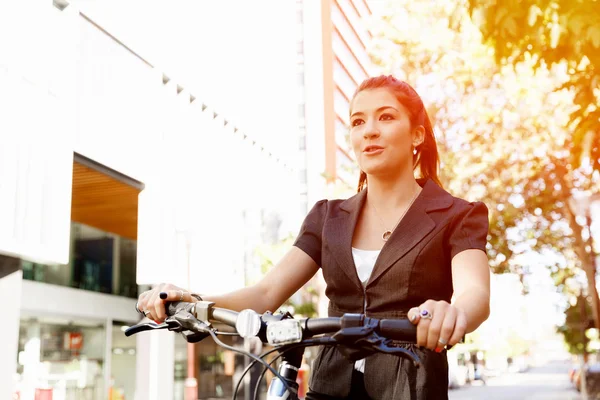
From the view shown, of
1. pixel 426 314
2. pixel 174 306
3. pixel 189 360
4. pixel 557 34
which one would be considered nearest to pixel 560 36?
pixel 557 34

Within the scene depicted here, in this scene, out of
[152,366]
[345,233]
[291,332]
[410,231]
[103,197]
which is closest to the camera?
[291,332]

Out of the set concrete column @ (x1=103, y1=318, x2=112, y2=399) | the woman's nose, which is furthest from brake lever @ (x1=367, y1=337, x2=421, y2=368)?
concrete column @ (x1=103, y1=318, x2=112, y2=399)

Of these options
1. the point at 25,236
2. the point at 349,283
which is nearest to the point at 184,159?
the point at 25,236

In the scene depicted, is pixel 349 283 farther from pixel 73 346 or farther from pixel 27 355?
pixel 73 346

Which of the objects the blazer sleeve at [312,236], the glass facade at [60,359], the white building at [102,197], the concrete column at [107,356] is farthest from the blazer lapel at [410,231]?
the concrete column at [107,356]

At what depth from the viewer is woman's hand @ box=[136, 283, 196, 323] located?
2.12 m

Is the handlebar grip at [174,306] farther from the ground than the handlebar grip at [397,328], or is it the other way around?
the handlebar grip at [174,306]

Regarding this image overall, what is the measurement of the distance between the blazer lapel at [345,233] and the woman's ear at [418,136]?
0.23 m

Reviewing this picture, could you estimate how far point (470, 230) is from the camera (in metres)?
2.15

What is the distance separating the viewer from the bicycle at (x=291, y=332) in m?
1.57

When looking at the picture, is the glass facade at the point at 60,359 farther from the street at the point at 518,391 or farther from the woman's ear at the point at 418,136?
the street at the point at 518,391

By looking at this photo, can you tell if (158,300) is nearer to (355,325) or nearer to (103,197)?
(355,325)

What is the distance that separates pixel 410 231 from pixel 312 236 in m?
0.40

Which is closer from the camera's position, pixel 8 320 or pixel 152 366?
pixel 8 320
